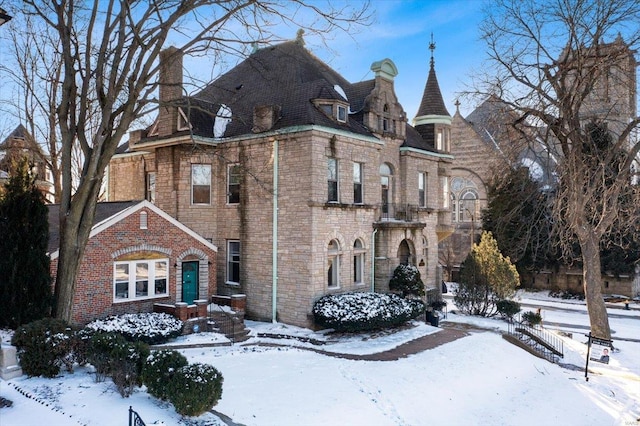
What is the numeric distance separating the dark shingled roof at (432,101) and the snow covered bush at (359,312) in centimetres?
1302

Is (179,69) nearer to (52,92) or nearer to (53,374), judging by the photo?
(52,92)

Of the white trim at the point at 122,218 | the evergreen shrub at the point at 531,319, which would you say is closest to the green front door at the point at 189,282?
the white trim at the point at 122,218

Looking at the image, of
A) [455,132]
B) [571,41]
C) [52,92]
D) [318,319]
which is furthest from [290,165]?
[455,132]

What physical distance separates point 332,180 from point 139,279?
8567 mm

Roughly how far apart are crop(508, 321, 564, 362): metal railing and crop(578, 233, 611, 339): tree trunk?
5.51ft

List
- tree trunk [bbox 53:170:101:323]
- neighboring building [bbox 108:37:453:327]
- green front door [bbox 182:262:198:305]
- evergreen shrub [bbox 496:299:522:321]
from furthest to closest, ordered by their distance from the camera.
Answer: evergreen shrub [bbox 496:299:522:321]
green front door [bbox 182:262:198:305]
neighboring building [bbox 108:37:453:327]
tree trunk [bbox 53:170:101:323]

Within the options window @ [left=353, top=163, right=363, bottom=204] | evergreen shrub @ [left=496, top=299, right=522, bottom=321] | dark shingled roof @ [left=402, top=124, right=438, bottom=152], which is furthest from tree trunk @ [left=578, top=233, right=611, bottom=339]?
window @ [left=353, top=163, right=363, bottom=204]

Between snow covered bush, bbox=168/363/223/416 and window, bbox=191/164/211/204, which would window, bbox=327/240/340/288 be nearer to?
window, bbox=191/164/211/204

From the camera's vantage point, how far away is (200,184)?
23266mm

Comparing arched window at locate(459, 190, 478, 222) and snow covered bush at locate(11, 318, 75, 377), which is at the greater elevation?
arched window at locate(459, 190, 478, 222)

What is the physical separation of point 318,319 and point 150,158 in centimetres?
1274

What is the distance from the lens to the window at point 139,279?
59.8 ft

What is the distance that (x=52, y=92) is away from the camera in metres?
26.8

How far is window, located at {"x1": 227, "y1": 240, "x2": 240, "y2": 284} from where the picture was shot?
22.8m
